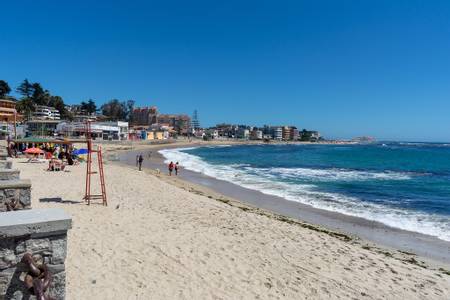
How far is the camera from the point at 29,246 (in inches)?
123

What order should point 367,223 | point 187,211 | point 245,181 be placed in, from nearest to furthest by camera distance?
point 187,211
point 367,223
point 245,181

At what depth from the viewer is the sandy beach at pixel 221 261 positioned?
624 centimetres

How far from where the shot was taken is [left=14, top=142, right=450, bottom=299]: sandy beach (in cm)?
624

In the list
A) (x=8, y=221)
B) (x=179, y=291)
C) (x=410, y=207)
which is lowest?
(x=410, y=207)

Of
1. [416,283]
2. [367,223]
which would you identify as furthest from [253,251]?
[367,223]

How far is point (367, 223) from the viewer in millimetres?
14656

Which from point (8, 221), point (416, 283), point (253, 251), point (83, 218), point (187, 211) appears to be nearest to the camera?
point (8, 221)

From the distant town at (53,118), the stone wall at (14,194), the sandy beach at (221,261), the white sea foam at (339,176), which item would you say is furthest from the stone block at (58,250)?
the distant town at (53,118)

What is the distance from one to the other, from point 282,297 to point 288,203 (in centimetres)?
1235

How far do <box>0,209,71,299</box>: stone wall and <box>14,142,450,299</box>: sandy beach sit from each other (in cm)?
232

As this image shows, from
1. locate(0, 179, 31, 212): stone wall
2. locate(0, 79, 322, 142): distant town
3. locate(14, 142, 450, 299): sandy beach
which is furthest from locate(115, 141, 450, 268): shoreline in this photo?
locate(0, 79, 322, 142): distant town

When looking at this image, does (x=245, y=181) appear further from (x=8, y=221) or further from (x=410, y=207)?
(x=8, y=221)

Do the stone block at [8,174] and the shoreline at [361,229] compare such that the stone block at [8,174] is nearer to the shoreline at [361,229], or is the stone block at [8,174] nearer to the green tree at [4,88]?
the shoreline at [361,229]

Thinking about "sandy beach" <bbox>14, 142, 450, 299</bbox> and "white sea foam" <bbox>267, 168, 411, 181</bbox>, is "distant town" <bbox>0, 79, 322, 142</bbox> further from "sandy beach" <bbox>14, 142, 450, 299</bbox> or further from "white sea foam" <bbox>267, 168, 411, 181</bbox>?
"sandy beach" <bbox>14, 142, 450, 299</bbox>
